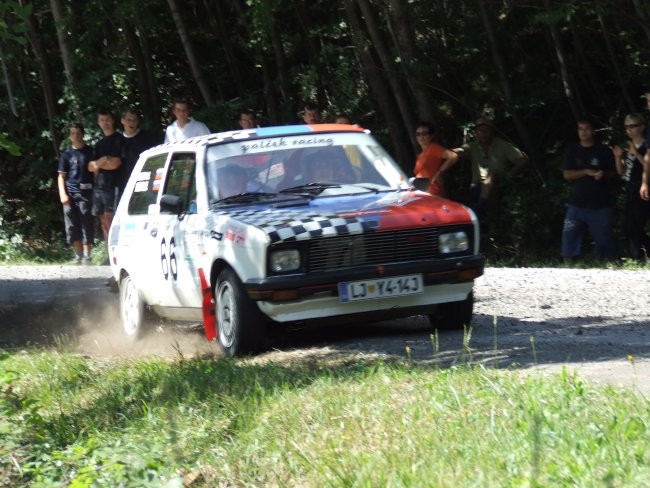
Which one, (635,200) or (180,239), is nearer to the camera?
(180,239)

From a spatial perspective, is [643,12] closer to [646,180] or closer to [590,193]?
[590,193]

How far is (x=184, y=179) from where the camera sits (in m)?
10.6

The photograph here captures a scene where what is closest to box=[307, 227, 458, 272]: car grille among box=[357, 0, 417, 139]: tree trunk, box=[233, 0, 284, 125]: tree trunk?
box=[357, 0, 417, 139]: tree trunk

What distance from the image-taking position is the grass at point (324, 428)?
544 cm

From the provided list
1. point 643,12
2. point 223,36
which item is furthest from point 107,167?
point 643,12

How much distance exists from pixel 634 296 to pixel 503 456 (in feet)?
20.7

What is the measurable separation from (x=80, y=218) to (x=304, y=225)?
1154 cm

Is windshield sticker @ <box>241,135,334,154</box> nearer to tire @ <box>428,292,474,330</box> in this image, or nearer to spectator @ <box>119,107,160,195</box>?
tire @ <box>428,292,474,330</box>

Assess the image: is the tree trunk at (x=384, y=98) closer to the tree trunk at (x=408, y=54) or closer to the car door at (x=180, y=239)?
the tree trunk at (x=408, y=54)

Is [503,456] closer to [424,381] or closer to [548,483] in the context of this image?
[548,483]

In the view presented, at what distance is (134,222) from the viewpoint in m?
11.6

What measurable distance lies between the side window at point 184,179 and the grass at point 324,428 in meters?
1.86

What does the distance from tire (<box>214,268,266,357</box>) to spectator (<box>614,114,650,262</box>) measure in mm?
6879

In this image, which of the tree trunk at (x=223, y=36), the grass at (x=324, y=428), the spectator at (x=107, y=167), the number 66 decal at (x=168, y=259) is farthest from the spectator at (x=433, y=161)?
the tree trunk at (x=223, y=36)
